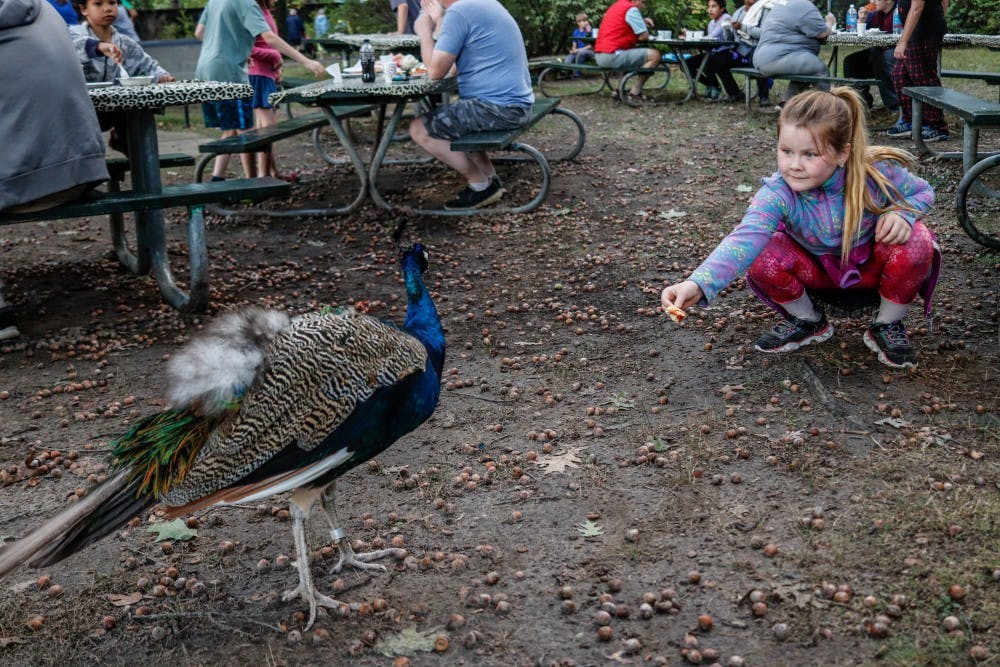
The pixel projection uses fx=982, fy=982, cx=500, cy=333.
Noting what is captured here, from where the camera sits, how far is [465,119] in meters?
7.62

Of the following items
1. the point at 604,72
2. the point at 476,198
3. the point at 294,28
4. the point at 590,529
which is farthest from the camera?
the point at 294,28

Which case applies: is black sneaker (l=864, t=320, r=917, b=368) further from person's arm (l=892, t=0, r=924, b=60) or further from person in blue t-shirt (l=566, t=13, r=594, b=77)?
person in blue t-shirt (l=566, t=13, r=594, b=77)

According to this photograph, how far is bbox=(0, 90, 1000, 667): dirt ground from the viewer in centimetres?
284

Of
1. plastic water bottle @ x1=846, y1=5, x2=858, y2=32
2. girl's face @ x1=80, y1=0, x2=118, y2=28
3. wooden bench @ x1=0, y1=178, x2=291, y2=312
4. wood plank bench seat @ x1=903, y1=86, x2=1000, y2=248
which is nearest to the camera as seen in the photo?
wooden bench @ x1=0, y1=178, x2=291, y2=312

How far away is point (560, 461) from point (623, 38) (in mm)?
10693

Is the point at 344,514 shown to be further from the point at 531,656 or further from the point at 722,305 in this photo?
the point at 722,305

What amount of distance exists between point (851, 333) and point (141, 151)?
426cm

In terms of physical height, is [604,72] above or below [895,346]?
above

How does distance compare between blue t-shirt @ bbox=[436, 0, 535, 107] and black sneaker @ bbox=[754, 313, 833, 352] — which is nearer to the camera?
black sneaker @ bbox=[754, 313, 833, 352]

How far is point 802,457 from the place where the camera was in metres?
3.73

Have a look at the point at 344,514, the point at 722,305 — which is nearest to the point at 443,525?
the point at 344,514

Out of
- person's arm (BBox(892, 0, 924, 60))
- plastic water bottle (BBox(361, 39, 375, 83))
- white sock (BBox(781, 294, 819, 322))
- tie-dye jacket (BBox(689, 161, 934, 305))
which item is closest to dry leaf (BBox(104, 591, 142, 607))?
tie-dye jacket (BBox(689, 161, 934, 305))

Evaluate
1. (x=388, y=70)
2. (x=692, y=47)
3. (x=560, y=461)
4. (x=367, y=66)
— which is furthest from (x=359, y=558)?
(x=692, y=47)

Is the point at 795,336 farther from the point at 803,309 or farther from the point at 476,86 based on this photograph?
the point at 476,86
